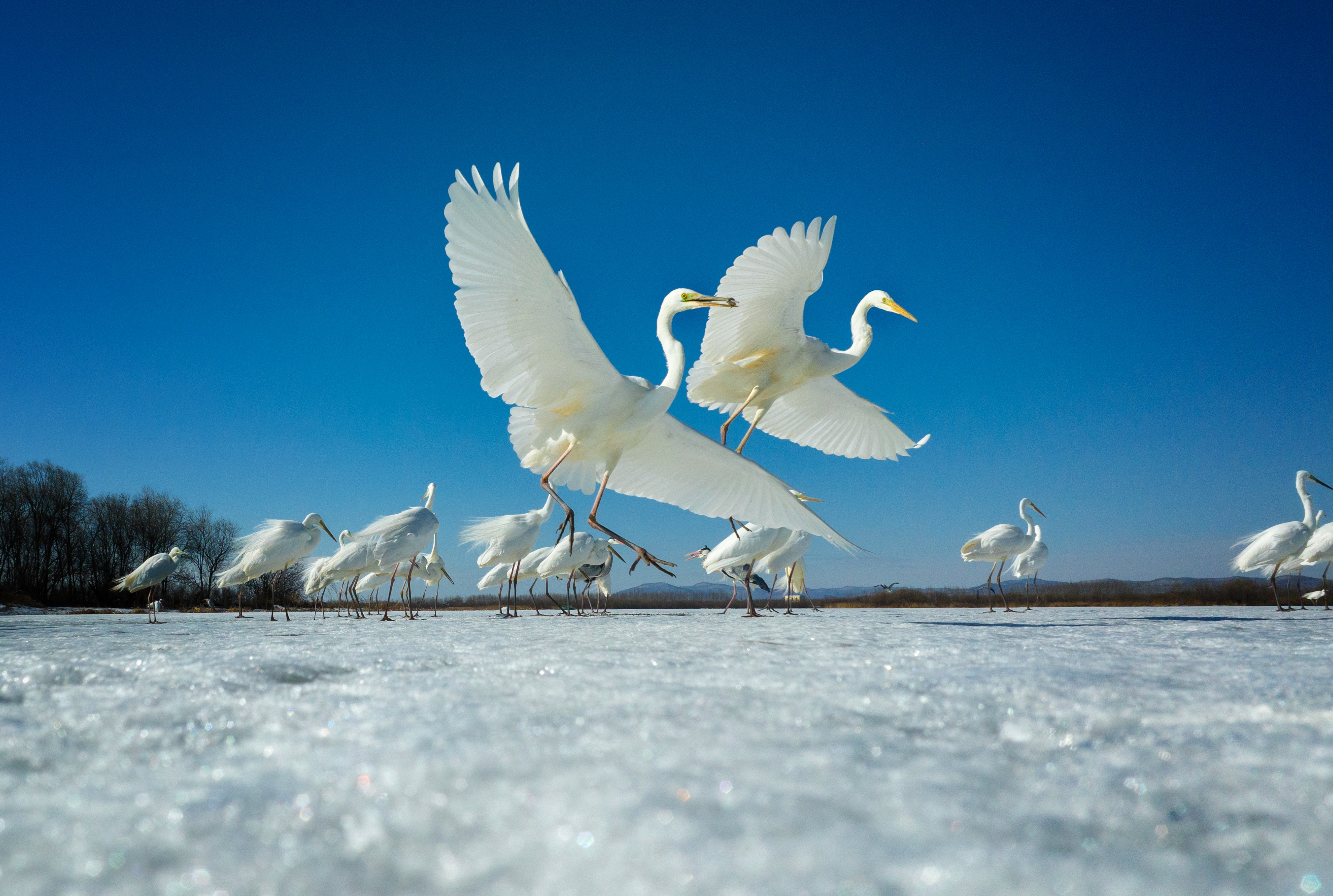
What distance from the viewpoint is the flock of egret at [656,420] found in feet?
14.5

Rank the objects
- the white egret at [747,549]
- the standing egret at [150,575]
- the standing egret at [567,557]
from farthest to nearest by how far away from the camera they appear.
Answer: the standing egret at [150,575] < the standing egret at [567,557] < the white egret at [747,549]

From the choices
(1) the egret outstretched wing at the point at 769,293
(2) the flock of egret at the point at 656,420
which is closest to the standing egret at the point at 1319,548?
(2) the flock of egret at the point at 656,420

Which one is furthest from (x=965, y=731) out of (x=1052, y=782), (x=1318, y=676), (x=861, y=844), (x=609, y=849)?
(x=1318, y=676)

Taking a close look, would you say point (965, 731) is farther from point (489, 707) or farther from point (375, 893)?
point (375, 893)

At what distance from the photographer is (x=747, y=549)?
29.2ft

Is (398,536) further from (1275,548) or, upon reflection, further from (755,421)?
(1275,548)

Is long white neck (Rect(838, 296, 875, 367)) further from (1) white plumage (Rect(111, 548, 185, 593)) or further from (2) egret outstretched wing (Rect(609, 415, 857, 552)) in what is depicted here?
(1) white plumage (Rect(111, 548, 185, 593))

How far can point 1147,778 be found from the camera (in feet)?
2.97

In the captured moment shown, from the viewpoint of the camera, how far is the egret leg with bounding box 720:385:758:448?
7379 mm

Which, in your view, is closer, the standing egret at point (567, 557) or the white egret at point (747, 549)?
the white egret at point (747, 549)

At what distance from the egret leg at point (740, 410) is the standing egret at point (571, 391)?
96cm

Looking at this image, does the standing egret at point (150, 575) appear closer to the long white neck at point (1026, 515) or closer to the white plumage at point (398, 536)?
the white plumage at point (398, 536)

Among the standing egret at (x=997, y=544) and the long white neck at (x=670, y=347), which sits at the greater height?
the long white neck at (x=670, y=347)

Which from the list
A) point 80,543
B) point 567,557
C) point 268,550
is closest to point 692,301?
point 567,557
